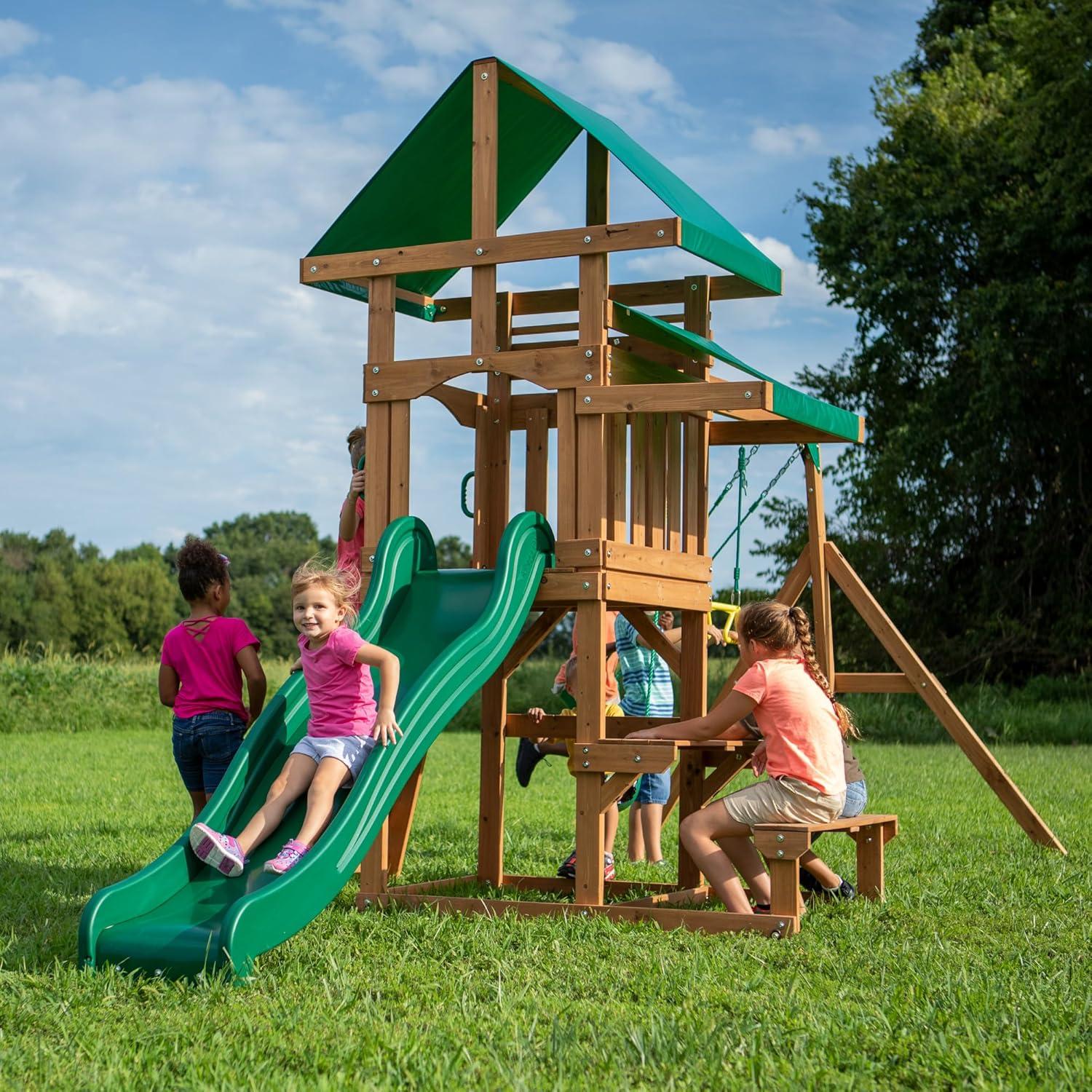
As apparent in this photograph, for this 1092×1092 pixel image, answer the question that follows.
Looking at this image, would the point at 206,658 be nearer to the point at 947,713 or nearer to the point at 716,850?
the point at 716,850

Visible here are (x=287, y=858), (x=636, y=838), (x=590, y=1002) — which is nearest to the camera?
(x=590, y=1002)

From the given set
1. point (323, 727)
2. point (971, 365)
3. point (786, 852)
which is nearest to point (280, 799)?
point (323, 727)

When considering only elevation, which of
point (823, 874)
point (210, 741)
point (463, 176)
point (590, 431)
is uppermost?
point (463, 176)

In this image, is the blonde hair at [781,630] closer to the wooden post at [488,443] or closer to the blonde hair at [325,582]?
the wooden post at [488,443]

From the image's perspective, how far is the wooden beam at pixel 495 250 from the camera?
694 cm

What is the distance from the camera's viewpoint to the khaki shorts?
6.20m

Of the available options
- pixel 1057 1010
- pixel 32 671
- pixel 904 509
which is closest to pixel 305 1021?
pixel 1057 1010

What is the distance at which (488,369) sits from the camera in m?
7.29

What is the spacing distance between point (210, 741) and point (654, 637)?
8.71 ft

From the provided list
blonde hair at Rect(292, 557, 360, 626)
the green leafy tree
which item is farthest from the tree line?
blonde hair at Rect(292, 557, 360, 626)

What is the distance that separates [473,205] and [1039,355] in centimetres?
1872

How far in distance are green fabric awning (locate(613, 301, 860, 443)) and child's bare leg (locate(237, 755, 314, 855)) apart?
2.84 meters

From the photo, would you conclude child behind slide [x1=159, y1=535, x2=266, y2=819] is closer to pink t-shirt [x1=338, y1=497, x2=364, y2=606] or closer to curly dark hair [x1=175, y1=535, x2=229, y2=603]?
curly dark hair [x1=175, y1=535, x2=229, y2=603]

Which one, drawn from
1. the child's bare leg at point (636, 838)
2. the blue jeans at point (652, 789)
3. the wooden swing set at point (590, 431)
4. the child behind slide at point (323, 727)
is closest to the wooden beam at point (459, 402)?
the wooden swing set at point (590, 431)
